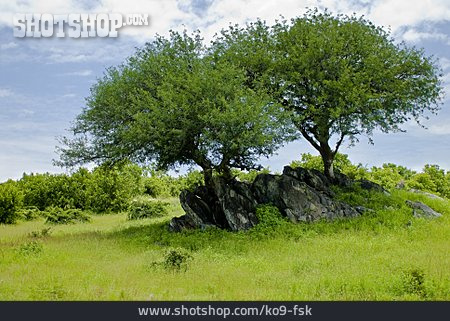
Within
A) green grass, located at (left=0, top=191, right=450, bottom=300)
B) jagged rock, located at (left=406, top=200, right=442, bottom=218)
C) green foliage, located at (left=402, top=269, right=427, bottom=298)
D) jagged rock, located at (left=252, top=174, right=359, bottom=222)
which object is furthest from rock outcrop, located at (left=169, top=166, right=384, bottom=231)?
green foliage, located at (left=402, top=269, right=427, bottom=298)

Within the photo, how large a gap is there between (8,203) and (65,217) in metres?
5.69

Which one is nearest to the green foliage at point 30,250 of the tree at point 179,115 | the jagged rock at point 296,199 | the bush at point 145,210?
the tree at point 179,115

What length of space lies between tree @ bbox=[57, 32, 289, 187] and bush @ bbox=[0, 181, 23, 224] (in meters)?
15.3

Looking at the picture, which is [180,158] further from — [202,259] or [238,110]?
[202,259]

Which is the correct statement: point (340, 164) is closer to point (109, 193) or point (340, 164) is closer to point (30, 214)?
point (109, 193)

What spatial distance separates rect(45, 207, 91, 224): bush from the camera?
136ft

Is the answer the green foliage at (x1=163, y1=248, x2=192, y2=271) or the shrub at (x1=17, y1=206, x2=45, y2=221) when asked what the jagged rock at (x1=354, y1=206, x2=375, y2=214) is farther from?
the shrub at (x1=17, y1=206, x2=45, y2=221)

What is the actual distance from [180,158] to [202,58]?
6622 millimetres

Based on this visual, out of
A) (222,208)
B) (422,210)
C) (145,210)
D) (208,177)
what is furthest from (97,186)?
(422,210)

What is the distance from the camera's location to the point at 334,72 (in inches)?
1152
